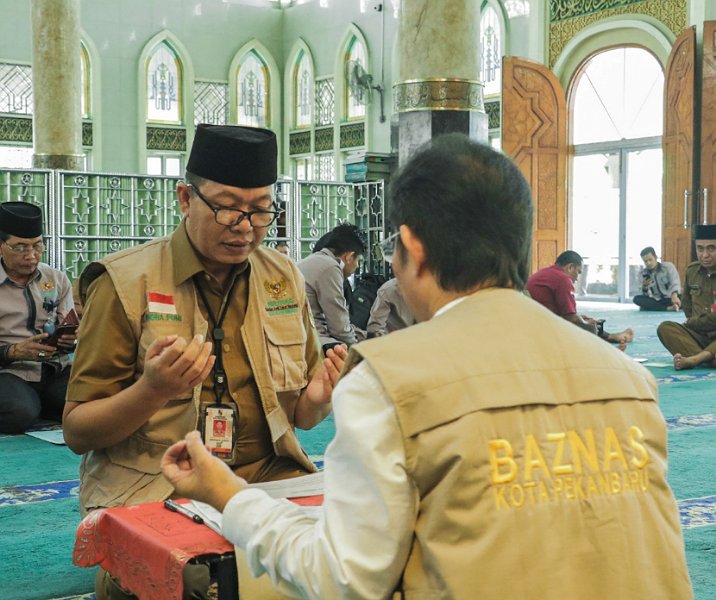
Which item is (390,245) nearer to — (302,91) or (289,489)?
(289,489)

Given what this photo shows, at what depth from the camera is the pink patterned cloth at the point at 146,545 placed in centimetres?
155

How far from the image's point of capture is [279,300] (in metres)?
2.29

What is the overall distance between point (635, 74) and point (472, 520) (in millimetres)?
12636

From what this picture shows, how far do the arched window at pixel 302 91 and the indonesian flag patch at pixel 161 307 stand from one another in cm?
1614

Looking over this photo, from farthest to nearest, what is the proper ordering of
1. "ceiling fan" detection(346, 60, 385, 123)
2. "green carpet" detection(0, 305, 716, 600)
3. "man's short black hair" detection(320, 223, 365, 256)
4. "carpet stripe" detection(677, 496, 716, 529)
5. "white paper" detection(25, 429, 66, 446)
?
"ceiling fan" detection(346, 60, 385, 123)
"man's short black hair" detection(320, 223, 365, 256)
"white paper" detection(25, 429, 66, 446)
"carpet stripe" detection(677, 496, 716, 529)
"green carpet" detection(0, 305, 716, 600)

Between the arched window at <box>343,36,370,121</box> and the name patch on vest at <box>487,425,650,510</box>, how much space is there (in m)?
15.4

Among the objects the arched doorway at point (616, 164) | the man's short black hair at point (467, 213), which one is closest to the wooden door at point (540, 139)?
the arched doorway at point (616, 164)

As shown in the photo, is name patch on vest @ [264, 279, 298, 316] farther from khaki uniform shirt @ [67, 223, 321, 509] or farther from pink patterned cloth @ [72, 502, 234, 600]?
pink patterned cloth @ [72, 502, 234, 600]

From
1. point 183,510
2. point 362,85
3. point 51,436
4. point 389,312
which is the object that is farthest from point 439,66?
point 362,85

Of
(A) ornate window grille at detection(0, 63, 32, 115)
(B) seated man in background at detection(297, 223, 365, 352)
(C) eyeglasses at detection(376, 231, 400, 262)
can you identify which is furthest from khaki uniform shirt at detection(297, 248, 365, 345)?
(A) ornate window grille at detection(0, 63, 32, 115)

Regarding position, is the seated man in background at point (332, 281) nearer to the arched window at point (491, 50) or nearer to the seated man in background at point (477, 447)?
the seated man in background at point (477, 447)

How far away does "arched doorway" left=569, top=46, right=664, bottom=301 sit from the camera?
12.9m

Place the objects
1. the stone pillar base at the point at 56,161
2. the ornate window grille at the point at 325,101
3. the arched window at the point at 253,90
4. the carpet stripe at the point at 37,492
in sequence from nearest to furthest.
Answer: the carpet stripe at the point at 37,492
the stone pillar base at the point at 56,161
the ornate window grille at the point at 325,101
the arched window at the point at 253,90

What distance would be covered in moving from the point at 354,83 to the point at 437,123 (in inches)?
360
